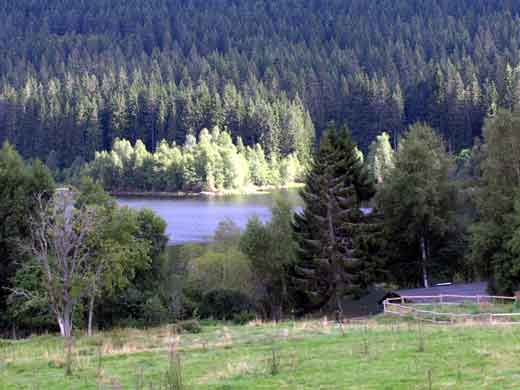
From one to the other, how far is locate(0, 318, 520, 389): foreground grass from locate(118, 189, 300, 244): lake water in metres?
31.0

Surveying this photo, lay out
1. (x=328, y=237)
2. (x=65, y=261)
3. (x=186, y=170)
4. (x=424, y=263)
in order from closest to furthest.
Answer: (x=65, y=261) → (x=328, y=237) → (x=424, y=263) → (x=186, y=170)

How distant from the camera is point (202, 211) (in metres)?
86.1

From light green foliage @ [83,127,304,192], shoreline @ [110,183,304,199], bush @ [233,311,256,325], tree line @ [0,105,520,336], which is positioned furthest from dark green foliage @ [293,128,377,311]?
light green foliage @ [83,127,304,192]

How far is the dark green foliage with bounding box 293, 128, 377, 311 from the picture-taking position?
37812mm

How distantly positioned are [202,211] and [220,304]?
4953 centimetres

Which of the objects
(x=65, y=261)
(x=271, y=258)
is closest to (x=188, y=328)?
(x=65, y=261)

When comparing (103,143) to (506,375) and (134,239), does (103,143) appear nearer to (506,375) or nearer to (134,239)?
(134,239)

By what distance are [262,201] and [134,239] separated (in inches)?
2474

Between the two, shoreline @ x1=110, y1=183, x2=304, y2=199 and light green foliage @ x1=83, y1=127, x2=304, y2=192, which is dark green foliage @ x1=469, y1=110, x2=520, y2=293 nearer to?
shoreline @ x1=110, y1=183, x2=304, y2=199

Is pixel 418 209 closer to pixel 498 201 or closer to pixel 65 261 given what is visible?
pixel 498 201

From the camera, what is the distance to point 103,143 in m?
156

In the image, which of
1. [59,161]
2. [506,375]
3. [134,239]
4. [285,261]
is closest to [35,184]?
[134,239]

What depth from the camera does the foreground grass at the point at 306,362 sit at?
1193 cm

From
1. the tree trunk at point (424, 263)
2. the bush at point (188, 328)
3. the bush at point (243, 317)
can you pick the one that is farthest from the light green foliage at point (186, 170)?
the bush at point (188, 328)
